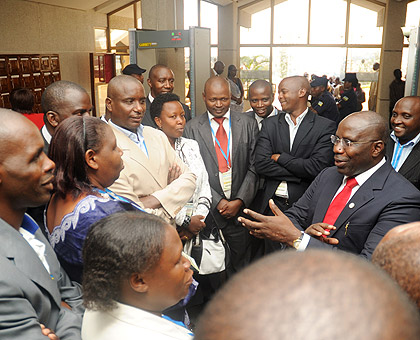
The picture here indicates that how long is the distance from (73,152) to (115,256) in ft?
2.24

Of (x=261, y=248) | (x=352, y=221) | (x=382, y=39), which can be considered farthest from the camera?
(x=382, y=39)

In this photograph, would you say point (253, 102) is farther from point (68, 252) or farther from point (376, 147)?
point (68, 252)

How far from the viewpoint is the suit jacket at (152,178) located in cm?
227

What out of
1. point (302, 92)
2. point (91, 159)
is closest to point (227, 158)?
point (302, 92)

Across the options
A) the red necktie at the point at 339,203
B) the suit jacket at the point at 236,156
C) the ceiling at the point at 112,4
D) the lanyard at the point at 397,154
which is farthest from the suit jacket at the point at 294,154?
the ceiling at the point at 112,4

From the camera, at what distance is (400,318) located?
0.41 meters

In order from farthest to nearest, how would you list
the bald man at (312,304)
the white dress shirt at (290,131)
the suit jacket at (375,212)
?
the white dress shirt at (290,131)
the suit jacket at (375,212)
the bald man at (312,304)

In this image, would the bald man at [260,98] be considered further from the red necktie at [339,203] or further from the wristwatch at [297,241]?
the wristwatch at [297,241]

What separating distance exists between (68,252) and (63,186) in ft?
0.92

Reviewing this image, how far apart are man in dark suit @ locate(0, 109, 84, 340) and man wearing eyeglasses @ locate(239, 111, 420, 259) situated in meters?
1.09

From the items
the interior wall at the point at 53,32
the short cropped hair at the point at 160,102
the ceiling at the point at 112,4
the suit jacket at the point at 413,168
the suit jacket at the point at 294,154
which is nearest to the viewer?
the suit jacket at the point at 413,168

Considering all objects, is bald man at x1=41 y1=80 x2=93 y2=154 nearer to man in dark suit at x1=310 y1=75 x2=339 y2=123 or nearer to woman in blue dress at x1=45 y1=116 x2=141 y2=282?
woman in blue dress at x1=45 y1=116 x2=141 y2=282

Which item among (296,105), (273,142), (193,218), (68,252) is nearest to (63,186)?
(68,252)

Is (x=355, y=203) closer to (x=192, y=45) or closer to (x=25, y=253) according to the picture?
(x=25, y=253)
